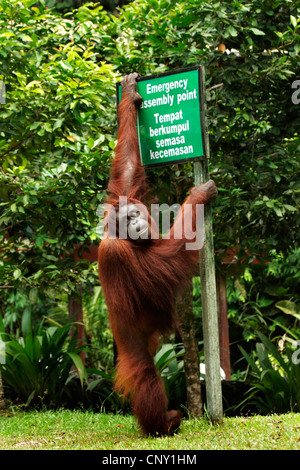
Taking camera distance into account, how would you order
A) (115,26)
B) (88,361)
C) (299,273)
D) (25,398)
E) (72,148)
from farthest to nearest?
(299,273), (88,361), (25,398), (115,26), (72,148)

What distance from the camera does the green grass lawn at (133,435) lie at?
3.12m

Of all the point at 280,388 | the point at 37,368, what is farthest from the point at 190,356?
the point at 37,368

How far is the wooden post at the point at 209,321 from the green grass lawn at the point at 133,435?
0.49 ft

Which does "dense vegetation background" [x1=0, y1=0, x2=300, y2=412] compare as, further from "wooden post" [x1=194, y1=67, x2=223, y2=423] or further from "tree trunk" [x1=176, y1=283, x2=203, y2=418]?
"tree trunk" [x1=176, y1=283, x2=203, y2=418]

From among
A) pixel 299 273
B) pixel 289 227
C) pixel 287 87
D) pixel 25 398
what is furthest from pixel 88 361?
pixel 287 87

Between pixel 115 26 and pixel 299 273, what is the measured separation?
5.00m

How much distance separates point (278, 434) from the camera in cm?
337

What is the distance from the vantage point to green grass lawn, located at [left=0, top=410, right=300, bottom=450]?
3.12 meters

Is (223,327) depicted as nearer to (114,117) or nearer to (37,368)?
(37,368)

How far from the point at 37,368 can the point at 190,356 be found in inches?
62.1

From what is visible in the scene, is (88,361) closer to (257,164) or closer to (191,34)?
(257,164)

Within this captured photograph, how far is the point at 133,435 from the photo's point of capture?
3646mm

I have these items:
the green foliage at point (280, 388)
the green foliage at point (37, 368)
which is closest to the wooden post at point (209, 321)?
the green foliage at point (280, 388)

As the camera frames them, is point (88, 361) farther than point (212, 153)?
Yes
